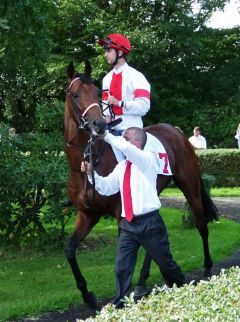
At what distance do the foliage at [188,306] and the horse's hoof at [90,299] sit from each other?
90.8 inches

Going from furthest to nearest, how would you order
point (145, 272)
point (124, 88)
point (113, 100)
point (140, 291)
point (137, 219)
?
1. point (145, 272)
2. point (140, 291)
3. point (124, 88)
4. point (113, 100)
5. point (137, 219)

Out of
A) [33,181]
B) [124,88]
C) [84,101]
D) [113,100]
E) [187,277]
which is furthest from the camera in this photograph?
[33,181]

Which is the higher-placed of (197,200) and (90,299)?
(197,200)

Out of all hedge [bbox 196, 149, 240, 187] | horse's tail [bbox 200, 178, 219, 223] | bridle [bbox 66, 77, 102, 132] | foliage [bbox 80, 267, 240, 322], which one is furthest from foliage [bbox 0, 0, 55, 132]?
hedge [bbox 196, 149, 240, 187]

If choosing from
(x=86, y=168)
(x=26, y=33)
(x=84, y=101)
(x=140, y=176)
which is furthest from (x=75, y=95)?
Answer: (x=26, y=33)

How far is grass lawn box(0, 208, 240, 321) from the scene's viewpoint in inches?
246

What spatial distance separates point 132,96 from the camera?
6406mm

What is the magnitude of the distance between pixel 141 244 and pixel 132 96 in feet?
6.55

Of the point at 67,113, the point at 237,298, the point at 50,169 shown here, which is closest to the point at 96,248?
the point at 50,169

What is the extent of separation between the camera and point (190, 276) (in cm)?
741

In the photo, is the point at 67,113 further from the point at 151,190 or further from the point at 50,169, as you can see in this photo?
the point at 50,169

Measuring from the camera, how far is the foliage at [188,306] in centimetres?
316

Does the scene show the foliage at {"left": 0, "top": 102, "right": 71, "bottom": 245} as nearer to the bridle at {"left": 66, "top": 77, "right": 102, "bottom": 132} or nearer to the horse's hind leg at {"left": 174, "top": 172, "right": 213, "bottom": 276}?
the horse's hind leg at {"left": 174, "top": 172, "right": 213, "bottom": 276}

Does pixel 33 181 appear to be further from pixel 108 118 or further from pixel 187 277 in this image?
pixel 187 277
